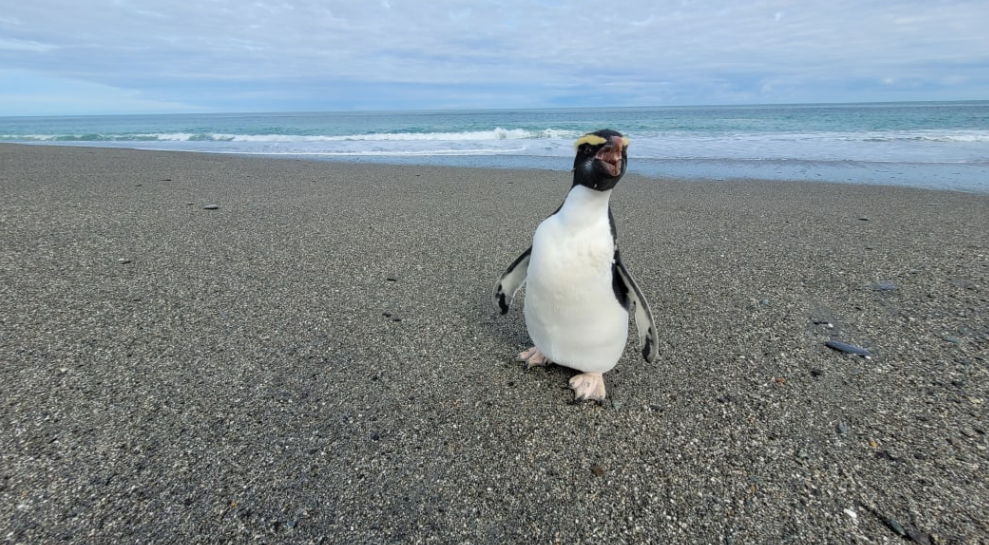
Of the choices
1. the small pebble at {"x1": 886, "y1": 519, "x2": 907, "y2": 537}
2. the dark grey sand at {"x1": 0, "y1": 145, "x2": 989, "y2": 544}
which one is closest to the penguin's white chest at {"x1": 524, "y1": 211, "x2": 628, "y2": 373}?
the dark grey sand at {"x1": 0, "y1": 145, "x2": 989, "y2": 544}

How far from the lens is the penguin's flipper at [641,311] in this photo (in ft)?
8.72

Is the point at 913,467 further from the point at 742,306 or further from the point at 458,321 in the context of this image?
the point at 458,321

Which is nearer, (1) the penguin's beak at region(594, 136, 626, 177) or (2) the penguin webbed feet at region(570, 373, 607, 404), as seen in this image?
(1) the penguin's beak at region(594, 136, 626, 177)

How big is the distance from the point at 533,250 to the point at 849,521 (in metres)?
1.75

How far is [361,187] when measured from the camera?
9.12 meters

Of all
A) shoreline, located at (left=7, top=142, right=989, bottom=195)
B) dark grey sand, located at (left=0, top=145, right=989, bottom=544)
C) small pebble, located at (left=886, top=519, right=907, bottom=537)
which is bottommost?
small pebble, located at (left=886, top=519, right=907, bottom=537)

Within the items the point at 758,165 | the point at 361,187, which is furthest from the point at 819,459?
the point at 758,165

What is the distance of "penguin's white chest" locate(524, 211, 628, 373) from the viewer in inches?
99.6

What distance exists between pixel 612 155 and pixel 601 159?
53 millimetres

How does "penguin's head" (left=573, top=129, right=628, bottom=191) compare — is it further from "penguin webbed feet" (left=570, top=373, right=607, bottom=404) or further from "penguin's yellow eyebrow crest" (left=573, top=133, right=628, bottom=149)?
"penguin webbed feet" (left=570, top=373, right=607, bottom=404)

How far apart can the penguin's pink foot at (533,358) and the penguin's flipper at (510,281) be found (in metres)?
0.31

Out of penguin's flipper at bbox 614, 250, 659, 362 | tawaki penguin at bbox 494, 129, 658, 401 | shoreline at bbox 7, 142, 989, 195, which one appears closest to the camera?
tawaki penguin at bbox 494, 129, 658, 401

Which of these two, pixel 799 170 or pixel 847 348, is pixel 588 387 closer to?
pixel 847 348

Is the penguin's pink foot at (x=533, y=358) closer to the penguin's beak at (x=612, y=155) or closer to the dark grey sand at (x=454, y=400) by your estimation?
the dark grey sand at (x=454, y=400)
